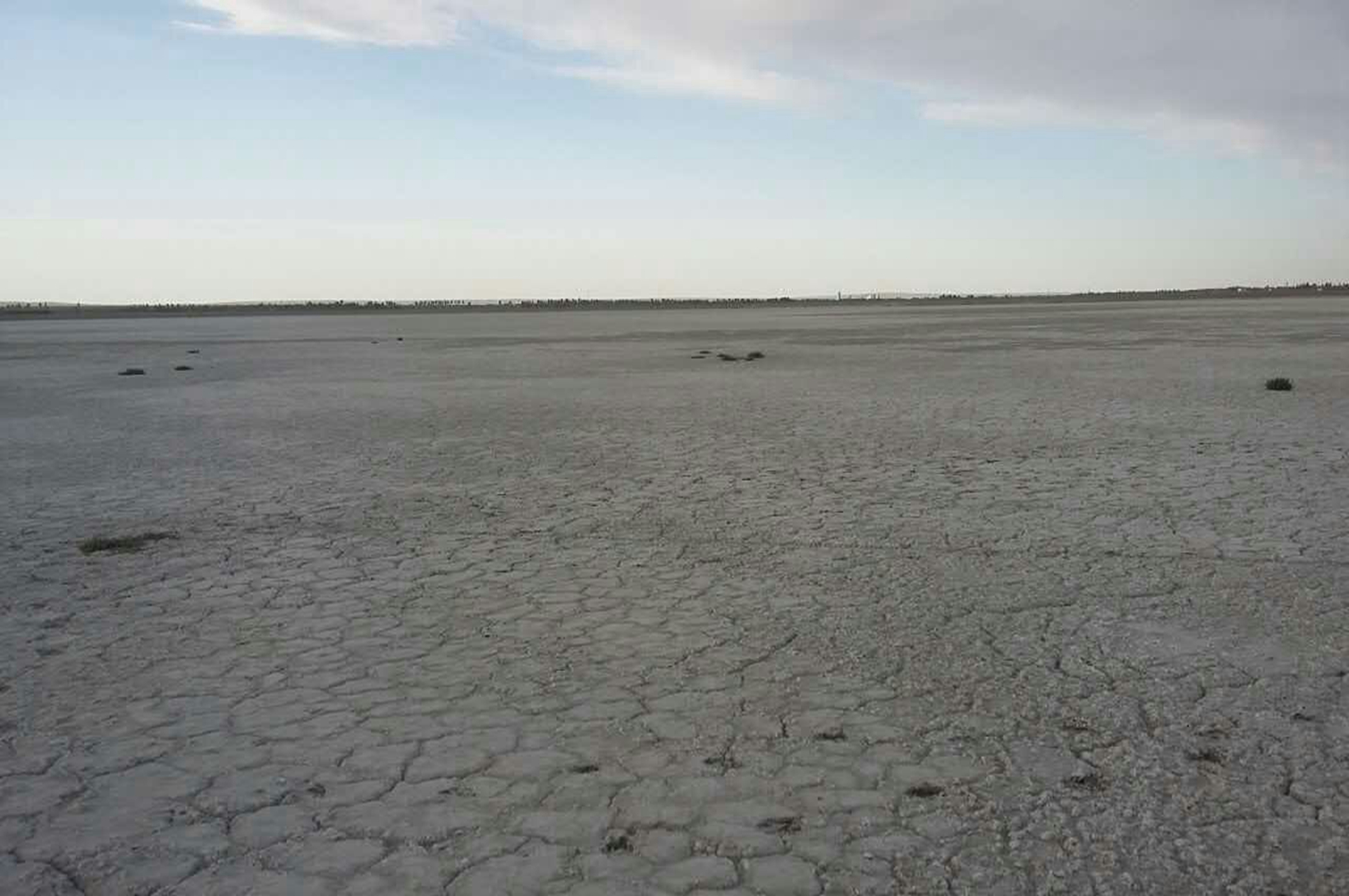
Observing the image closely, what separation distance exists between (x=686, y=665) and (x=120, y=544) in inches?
165

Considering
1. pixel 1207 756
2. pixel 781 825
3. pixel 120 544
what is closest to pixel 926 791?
pixel 781 825

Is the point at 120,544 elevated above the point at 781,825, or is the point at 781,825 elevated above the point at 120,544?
the point at 120,544

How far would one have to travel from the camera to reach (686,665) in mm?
4402

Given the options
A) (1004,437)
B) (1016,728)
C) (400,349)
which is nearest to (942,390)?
(1004,437)

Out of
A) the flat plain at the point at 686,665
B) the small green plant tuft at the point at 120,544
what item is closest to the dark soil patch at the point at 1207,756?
the flat plain at the point at 686,665

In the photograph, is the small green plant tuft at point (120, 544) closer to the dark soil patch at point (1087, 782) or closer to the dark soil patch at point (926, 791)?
the dark soil patch at point (926, 791)

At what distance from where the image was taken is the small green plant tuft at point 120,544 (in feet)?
21.4

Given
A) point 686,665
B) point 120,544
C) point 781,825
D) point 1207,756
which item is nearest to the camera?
point 781,825

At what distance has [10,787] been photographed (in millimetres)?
3385

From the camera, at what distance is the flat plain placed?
296 centimetres

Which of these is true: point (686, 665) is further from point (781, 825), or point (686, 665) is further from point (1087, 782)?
point (1087, 782)

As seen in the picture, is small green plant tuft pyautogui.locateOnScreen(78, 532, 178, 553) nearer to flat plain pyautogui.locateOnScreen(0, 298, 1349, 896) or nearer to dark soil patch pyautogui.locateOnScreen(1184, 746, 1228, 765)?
flat plain pyautogui.locateOnScreen(0, 298, 1349, 896)

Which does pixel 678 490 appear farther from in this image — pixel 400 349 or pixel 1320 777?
pixel 400 349

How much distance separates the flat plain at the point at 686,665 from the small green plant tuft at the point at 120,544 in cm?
5
